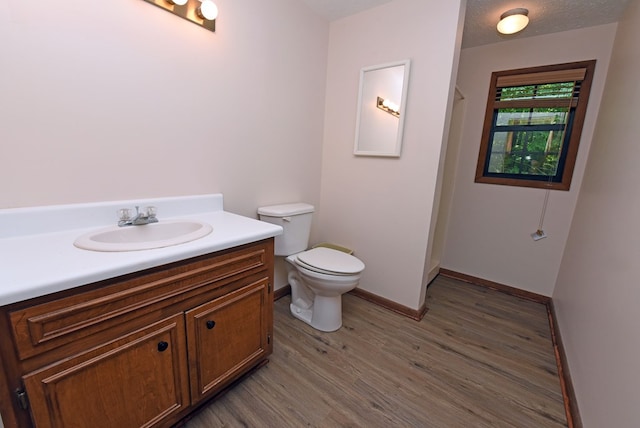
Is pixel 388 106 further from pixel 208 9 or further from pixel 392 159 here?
pixel 208 9

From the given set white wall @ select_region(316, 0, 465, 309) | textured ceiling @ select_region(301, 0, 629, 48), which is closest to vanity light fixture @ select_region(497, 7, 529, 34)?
textured ceiling @ select_region(301, 0, 629, 48)

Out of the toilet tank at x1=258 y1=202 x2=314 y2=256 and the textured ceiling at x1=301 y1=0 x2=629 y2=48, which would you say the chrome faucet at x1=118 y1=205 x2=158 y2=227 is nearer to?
the toilet tank at x1=258 y1=202 x2=314 y2=256

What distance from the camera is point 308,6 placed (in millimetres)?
1858

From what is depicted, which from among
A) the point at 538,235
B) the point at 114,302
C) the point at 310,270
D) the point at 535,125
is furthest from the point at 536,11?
the point at 114,302

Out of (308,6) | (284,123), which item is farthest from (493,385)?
(308,6)

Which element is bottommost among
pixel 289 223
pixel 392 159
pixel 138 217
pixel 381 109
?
pixel 289 223

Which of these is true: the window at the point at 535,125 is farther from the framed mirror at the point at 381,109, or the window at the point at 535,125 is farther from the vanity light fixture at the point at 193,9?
the vanity light fixture at the point at 193,9

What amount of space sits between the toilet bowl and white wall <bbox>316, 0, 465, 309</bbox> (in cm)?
43

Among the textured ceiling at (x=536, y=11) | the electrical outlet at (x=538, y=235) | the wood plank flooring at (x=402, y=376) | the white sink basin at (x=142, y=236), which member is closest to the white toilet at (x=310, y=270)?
the wood plank flooring at (x=402, y=376)

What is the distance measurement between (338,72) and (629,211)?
1887mm

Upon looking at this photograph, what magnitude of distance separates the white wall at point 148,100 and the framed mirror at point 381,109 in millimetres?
457

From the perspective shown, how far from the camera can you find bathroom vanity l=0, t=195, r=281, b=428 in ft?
2.25

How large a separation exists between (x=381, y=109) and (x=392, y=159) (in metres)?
0.38

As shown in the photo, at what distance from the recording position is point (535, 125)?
2246mm
